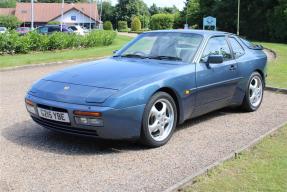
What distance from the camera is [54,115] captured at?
5504 mm

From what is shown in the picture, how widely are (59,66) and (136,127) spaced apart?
1093 centimetres

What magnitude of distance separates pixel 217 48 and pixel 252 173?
2.86 m

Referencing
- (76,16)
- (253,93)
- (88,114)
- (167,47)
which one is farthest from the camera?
(76,16)

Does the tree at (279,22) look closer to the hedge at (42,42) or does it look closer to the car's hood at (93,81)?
the hedge at (42,42)

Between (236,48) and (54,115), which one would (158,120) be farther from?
(236,48)

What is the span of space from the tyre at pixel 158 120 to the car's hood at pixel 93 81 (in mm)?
341

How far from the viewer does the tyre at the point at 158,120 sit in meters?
5.62

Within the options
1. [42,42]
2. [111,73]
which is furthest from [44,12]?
[111,73]

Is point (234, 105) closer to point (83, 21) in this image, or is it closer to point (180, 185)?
point (180, 185)

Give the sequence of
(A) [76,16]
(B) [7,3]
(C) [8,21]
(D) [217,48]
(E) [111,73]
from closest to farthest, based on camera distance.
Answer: (E) [111,73] → (D) [217,48] → (C) [8,21] → (A) [76,16] → (B) [7,3]

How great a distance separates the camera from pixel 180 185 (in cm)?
439

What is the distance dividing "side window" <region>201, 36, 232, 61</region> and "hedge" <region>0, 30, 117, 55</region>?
13537 mm

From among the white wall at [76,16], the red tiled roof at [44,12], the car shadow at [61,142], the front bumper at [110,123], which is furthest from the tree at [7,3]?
the front bumper at [110,123]

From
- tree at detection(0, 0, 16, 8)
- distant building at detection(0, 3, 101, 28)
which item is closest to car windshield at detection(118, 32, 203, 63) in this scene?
distant building at detection(0, 3, 101, 28)
